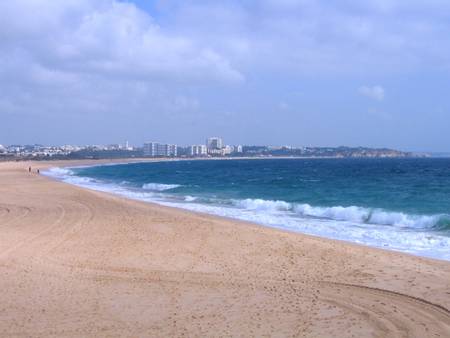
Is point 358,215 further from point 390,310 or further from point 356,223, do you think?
point 390,310

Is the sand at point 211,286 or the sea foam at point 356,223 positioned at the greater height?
the sand at point 211,286

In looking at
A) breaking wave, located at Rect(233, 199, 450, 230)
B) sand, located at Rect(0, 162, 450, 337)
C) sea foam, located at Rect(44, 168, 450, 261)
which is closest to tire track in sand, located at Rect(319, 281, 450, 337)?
sand, located at Rect(0, 162, 450, 337)

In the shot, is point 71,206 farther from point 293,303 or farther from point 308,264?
point 293,303

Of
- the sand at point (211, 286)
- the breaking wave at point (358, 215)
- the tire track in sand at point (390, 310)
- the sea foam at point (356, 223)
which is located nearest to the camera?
the tire track in sand at point (390, 310)

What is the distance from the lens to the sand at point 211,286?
22.6 ft

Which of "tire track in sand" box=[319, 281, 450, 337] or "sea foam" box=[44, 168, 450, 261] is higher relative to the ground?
"tire track in sand" box=[319, 281, 450, 337]

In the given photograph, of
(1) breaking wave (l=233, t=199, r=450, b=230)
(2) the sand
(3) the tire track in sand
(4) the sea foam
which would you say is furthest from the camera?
(1) breaking wave (l=233, t=199, r=450, b=230)

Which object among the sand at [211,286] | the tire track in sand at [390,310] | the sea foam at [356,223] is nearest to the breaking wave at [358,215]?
the sea foam at [356,223]

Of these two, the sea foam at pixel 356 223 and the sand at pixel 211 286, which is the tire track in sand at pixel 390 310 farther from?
the sea foam at pixel 356 223

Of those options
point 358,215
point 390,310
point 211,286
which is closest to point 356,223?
point 358,215

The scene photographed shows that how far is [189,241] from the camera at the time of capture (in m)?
13.7

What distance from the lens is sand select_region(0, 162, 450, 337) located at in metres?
6.89

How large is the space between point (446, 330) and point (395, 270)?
3494 mm

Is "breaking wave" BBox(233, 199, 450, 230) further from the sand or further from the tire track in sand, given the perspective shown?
the tire track in sand
